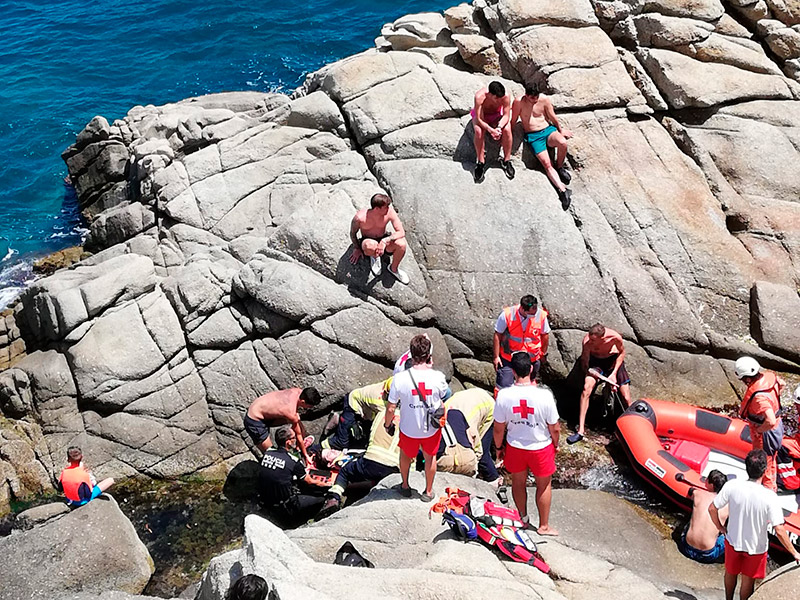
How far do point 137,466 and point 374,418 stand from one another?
12.8 feet

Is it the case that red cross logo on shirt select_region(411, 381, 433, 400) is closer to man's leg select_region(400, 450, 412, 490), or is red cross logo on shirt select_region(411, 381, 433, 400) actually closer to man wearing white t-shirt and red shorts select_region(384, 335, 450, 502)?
man wearing white t-shirt and red shorts select_region(384, 335, 450, 502)

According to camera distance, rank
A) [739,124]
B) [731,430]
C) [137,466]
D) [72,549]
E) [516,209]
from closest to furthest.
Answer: [72,549] < [731,430] < [137,466] < [516,209] < [739,124]

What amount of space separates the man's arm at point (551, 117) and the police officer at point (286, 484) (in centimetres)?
677

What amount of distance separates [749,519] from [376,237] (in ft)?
22.5

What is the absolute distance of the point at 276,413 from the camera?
11.3 metres

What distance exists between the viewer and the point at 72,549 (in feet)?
31.3

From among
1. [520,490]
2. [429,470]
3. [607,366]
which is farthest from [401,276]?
[520,490]

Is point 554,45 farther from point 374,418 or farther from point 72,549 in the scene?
point 72,549

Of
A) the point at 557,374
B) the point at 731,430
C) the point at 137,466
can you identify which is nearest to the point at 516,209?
the point at 557,374

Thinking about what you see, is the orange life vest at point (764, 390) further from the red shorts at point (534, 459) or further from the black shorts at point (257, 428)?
the black shorts at point (257, 428)

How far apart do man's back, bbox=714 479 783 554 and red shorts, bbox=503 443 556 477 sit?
1.70 metres

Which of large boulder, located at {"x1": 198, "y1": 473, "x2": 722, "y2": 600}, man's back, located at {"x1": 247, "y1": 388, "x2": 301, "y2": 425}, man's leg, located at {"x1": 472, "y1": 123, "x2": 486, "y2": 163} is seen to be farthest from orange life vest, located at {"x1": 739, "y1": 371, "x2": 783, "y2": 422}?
man's back, located at {"x1": 247, "y1": 388, "x2": 301, "y2": 425}

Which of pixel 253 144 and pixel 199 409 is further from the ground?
pixel 253 144

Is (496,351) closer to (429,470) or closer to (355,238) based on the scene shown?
(355,238)
